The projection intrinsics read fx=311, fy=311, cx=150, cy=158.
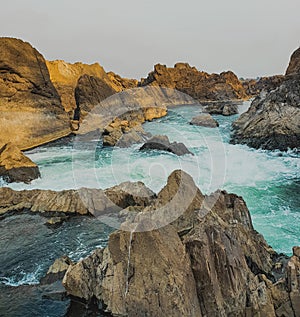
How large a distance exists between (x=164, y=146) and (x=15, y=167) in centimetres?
1177

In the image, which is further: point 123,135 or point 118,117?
point 118,117

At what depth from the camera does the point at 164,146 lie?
2500cm

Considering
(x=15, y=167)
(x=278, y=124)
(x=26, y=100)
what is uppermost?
(x=26, y=100)

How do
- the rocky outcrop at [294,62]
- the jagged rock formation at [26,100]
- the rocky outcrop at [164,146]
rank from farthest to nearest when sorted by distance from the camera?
1. the rocky outcrop at [294,62]
2. the jagged rock formation at [26,100]
3. the rocky outcrop at [164,146]

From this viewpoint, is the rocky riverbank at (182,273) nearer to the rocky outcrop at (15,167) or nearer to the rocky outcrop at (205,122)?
the rocky outcrop at (15,167)

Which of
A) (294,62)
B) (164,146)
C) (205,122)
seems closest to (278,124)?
(164,146)

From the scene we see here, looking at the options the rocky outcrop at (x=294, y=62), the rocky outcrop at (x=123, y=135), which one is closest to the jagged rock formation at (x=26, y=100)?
the rocky outcrop at (x=123, y=135)

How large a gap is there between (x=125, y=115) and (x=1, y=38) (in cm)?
1710

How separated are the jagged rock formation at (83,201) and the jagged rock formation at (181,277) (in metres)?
5.00

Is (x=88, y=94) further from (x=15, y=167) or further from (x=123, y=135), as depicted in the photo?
(x=15, y=167)

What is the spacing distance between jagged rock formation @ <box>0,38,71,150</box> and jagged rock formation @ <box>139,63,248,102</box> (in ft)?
168

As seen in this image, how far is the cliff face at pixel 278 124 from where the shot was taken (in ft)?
74.4

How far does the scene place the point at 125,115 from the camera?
41375 millimetres

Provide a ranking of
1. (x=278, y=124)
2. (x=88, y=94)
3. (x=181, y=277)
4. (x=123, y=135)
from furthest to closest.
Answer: (x=88, y=94) < (x=123, y=135) < (x=278, y=124) < (x=181, y=277)
